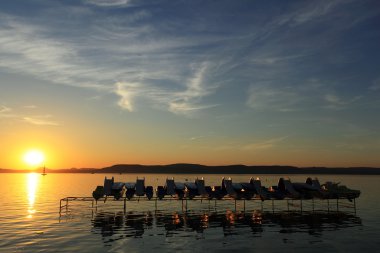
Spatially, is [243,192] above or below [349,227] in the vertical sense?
above

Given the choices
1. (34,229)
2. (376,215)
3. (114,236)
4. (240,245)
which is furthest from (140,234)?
(376,215)

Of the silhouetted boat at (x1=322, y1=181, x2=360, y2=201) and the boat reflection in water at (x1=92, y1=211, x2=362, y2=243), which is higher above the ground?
the silhouetted boat at (x1=322, y1=181, x2=360, y2=201)

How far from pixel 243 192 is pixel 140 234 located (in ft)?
67.6

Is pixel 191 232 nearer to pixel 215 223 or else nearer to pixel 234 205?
pixel 215 223

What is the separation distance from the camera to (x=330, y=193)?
5453cm

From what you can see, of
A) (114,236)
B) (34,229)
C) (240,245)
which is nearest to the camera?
(240,245)

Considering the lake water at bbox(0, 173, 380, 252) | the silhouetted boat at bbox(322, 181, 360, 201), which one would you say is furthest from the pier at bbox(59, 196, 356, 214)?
the lake water at bbox(0, 173, 380, 252)

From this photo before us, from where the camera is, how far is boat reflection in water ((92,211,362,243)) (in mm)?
39719

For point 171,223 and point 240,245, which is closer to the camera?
point 240,245

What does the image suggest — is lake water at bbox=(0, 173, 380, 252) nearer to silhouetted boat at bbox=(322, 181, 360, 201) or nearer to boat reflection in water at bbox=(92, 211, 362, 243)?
boat reflection in water at bbox=(92, 211, 362, 243)

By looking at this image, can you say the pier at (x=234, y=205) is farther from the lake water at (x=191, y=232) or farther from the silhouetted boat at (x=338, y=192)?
the lake water at (x=191, y=232)

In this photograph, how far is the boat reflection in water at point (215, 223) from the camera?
3972cm

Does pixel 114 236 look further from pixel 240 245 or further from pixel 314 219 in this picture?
pixel 314 219

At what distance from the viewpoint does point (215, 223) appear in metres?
45.5
